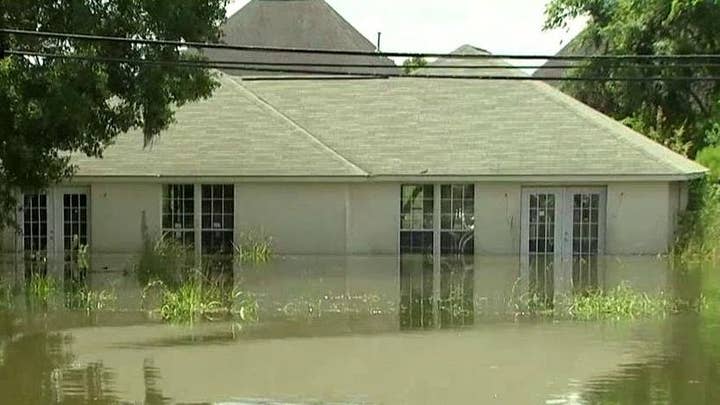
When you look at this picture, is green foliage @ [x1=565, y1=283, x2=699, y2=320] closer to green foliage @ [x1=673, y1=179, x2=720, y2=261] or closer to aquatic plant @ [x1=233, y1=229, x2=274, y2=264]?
green foliage @ [x1=673, y1=179, x2=720, y2=261]

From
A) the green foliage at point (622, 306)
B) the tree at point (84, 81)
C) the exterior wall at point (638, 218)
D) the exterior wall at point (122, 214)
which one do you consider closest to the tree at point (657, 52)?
the exterior wall at point (638, 218)

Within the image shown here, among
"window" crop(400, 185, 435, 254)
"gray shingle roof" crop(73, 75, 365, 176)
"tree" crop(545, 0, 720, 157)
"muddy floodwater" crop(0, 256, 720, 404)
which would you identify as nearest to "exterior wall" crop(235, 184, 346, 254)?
"gray shingle roof" crop(73, 75, 365, 176)

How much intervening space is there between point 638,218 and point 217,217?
38.1 ft

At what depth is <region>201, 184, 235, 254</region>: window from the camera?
94.1 ft

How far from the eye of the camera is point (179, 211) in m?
29.0

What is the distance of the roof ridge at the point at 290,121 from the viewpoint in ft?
93.9

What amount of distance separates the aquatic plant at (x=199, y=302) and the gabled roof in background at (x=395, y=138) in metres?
8.63

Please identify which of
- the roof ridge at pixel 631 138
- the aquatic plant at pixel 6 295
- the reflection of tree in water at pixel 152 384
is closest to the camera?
the reflection of tree in water at pixel 152 384

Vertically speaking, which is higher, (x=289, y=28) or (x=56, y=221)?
(x=289, y=28)

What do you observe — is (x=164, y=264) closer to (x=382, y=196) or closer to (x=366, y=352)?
(x=382, y=196)

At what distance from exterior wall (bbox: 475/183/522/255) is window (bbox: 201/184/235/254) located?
6844 mm

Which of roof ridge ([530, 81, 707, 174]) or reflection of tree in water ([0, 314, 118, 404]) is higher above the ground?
roof ridge ([530, 81, 707, 174])

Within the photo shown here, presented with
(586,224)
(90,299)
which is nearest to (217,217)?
(586,224)

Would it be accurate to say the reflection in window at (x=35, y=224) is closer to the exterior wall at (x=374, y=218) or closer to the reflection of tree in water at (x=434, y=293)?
the exterior wall at (x=374, y=218)
